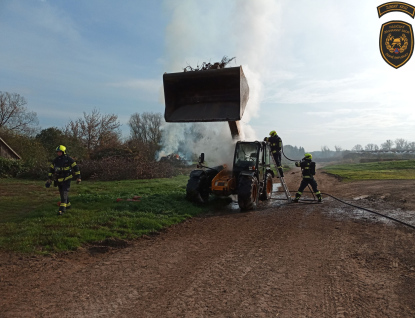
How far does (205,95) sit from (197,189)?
307 centimetres

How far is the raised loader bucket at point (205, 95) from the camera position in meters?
8.84

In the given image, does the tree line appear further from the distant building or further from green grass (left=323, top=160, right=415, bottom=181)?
green grass (left=323, top=160, right=415, bottom=181)

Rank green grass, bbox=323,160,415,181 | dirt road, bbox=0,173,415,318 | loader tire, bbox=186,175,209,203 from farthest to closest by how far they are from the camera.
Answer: green grass, bbox=323,160,415,181 → loader tire, bbox=186,175,209,203 → dirt road, bbox=0,173,415,318

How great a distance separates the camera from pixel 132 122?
49812 millimetres

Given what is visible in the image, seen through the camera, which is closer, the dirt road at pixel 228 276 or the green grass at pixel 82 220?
the dirt road at pixel 228 276

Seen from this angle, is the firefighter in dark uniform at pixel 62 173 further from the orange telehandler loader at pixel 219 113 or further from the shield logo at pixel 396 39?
the shield logo at pixel 396 39

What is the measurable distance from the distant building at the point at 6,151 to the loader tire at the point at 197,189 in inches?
771

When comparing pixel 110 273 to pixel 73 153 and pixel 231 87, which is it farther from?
pixel 73 153

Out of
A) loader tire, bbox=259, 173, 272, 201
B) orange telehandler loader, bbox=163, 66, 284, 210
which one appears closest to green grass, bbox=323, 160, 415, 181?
loader tire, bbox=259, 173, 272, 201

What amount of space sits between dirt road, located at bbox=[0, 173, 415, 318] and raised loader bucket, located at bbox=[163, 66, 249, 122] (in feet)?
11.7

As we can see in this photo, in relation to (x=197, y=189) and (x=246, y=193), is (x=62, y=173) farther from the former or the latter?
(x=246, y=193)

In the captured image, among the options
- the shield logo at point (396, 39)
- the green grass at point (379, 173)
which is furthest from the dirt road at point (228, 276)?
the green grass at point (379, 173)

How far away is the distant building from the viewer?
74.2ft

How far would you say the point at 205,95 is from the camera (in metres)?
9.55
